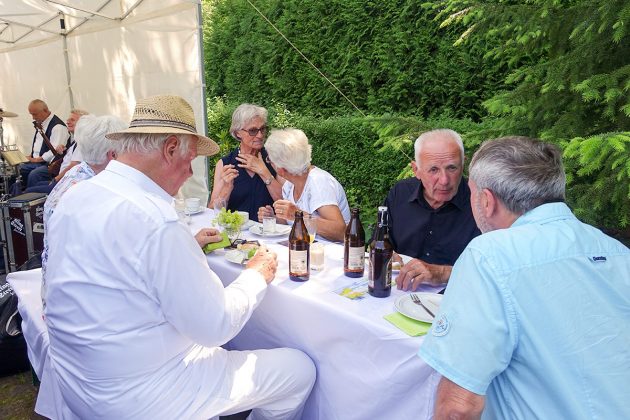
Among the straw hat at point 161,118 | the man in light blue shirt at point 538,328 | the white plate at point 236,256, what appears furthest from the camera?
the white plate at point 236,256

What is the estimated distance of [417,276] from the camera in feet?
6.30

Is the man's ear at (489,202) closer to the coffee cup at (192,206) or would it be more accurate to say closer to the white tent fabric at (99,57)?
the coffee cup at (192,206)

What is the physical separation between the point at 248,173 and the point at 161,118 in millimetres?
1940

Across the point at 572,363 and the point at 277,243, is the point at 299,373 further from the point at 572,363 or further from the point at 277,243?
the point at 572,363

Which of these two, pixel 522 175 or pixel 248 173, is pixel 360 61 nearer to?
pixel 248 173

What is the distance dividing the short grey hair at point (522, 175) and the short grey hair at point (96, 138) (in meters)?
2.25

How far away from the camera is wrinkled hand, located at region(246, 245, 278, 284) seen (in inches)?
78.4

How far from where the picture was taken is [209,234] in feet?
8.14

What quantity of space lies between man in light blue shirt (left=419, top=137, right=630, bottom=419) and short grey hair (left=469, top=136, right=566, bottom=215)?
0.11 meters

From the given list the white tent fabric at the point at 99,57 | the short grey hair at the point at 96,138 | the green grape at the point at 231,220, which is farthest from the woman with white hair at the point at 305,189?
the white tent fabric at the point at 99,57

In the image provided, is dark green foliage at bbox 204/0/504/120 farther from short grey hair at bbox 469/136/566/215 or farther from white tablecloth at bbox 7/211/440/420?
short grey hair at bbox 469/136/566/215

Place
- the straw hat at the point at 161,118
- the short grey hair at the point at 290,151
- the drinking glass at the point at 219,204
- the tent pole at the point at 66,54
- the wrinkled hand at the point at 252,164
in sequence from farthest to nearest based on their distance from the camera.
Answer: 1. the tent pole at the point at 66,54
2. the wrinkled hand at the point at 252,164
3. the drinking glass at the point at 219,204
4. the short grey hair at the point at 290,151
5. the straw hat at the point at 161,118

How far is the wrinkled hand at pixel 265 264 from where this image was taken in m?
1.99

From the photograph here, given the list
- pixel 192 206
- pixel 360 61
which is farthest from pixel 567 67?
pixel 360 61
